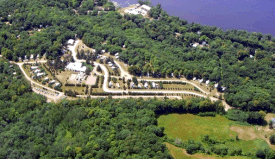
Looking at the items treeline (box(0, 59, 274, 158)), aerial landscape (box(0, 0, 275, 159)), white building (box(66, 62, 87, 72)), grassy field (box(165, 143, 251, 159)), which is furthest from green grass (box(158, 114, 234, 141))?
white building (box(66, 62, 87, 72))

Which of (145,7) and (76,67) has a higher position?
(145,7)

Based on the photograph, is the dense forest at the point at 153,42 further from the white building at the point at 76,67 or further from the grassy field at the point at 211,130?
the grassy field at the point at 211,130

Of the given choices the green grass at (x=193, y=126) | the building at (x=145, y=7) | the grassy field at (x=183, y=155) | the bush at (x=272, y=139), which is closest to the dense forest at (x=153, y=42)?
the building at (x=145, y=7)

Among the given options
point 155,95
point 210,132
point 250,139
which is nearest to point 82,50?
point 155,95

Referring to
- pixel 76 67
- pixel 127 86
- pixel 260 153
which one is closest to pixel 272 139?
pixel 260 153

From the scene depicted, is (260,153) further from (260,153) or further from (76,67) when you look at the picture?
(76,67)

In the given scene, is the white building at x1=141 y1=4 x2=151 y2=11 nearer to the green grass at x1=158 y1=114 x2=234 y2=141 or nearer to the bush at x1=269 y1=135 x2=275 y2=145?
the green grass at x1=158 y1=114 x2=234 y2=141

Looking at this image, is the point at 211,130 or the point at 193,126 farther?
the point at 193,126
